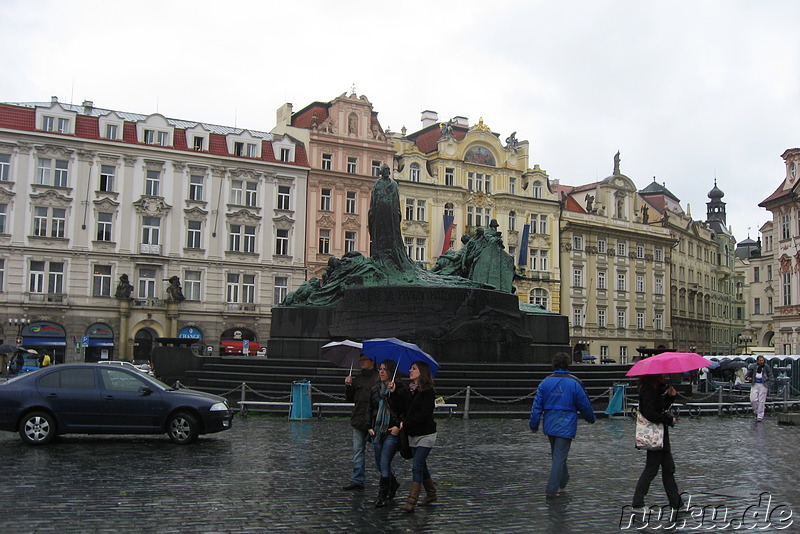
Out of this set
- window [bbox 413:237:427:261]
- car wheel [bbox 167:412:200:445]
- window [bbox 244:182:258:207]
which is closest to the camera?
car wheel [bbox 167:412:200:445]

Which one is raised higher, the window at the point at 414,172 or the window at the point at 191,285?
the window at the point at 414,172

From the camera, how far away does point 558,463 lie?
932 centimetres

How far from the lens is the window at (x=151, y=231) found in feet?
164

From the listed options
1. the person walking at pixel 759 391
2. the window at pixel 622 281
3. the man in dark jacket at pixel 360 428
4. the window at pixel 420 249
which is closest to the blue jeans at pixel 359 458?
the man in dark jacket at pixel 360 428

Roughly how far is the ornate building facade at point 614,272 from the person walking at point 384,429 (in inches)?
2124

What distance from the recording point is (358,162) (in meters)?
57.1

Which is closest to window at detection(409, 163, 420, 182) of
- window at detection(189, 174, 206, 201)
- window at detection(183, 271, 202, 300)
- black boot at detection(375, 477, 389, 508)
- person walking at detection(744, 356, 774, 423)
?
window at detection(189, 174, 206, 201)

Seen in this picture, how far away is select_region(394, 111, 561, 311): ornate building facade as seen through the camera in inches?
2339

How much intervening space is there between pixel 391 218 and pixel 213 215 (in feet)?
99.4

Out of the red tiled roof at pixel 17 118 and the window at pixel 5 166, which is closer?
the window at pixel 5 166

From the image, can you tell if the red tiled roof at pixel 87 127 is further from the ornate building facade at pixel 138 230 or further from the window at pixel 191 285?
the window at pixel 191 285

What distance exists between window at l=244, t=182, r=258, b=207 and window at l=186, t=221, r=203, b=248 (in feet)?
10.4

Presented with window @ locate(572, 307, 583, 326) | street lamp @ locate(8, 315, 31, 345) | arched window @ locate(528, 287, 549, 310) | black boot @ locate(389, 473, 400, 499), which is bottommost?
black boot @ locate(389, 473, 400, 499)

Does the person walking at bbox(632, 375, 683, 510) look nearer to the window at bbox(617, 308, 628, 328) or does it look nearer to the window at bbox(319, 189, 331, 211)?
the window at bbox(319, 189, 331, 211)
